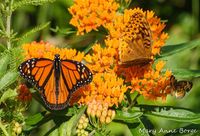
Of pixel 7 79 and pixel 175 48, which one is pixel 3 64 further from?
pixel 175 48

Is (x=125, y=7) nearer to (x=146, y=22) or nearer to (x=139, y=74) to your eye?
(x=146, y=22)

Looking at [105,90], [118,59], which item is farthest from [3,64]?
[118,59]

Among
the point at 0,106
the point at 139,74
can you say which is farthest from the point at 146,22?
the point at 0,106

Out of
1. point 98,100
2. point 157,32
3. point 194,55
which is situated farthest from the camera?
point 194,55

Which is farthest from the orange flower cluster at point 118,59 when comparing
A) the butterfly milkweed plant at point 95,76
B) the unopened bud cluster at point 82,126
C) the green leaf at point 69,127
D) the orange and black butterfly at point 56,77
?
the green leaf at point 69,127

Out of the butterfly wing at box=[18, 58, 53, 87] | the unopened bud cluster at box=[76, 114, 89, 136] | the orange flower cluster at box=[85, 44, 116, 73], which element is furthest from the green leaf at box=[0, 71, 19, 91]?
the orange flower cluster at box=[85, 44, 116, 73]

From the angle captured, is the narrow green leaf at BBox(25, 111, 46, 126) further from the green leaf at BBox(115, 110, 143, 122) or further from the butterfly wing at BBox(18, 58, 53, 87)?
the green leaf at BBox(115, 110, 143, 122)

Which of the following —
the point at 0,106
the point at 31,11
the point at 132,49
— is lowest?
the point at 0,106
